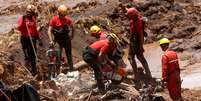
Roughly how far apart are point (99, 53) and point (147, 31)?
28.3 feet

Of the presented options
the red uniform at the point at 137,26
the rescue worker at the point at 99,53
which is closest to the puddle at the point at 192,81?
the red uniform at the point at 137,26

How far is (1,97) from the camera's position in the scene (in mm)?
9508

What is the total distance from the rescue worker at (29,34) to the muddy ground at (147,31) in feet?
1.19

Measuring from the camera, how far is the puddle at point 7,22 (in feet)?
80.4

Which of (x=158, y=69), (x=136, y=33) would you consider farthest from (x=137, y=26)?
(x=158, y=69)

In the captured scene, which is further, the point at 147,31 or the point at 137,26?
the point at 147,31

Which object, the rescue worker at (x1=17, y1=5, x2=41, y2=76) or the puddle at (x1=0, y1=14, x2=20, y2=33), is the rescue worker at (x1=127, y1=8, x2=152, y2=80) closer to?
the rescue worker at (x1=17, y1=5, x2=41, y2=76)

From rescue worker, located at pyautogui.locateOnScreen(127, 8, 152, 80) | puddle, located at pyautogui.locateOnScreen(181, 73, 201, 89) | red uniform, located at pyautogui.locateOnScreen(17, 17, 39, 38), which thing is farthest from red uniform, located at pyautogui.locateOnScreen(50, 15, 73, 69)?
puddle, located at pyautogui.locateOnScreen(181, 73, 201, 89)

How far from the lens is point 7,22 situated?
27391mm

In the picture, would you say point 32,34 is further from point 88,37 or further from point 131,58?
point 88,37

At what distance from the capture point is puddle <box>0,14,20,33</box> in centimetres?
2450

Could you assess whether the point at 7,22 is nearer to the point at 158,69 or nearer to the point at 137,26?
the point at 158,69

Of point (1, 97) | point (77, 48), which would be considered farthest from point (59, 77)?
point (1, 97)

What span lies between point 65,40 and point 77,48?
2.88 metres
